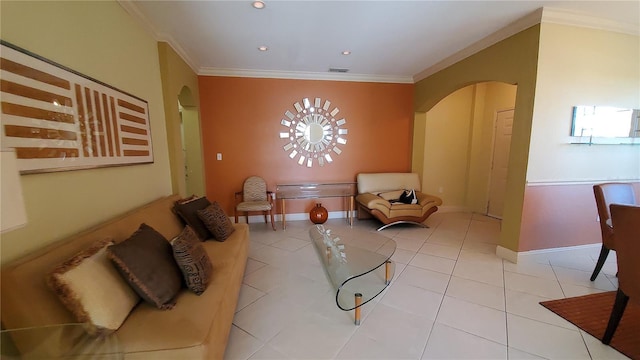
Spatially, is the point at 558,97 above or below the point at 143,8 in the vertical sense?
below

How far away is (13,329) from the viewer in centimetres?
98

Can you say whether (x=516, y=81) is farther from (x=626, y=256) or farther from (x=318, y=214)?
(x=318, y=214)

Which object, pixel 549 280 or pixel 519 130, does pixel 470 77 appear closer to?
pixel 519 130

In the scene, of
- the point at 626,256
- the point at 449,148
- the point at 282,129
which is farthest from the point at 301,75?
the point at 626,256

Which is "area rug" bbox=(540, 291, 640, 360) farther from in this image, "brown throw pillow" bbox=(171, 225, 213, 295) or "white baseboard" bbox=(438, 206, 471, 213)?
"white baseboard" bbox=(438, 206, 471, 213)

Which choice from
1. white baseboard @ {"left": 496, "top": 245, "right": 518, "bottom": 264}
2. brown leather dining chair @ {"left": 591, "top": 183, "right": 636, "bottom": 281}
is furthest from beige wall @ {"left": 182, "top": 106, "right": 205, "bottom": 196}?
brown leather dining chair @ {"left": 591, "top": 183, "right": 636, "bottom": 281}

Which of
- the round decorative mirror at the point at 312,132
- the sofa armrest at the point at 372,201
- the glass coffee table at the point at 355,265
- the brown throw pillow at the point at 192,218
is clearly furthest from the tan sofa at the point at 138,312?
the round decorative mirror at the point at 312,132

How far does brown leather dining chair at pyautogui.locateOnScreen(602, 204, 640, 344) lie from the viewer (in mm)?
1472

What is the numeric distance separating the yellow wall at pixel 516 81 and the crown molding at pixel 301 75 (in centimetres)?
146

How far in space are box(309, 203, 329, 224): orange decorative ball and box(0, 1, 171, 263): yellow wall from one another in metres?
2.30

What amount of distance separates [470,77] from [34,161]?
4169 millimetres

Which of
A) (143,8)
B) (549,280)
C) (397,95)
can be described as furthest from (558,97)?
(143,8)

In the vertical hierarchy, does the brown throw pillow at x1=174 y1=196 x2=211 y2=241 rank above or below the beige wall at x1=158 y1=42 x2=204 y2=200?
below

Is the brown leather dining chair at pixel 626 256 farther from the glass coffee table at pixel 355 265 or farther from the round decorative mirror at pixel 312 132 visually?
the round decorative mirror at pixel 312 132
